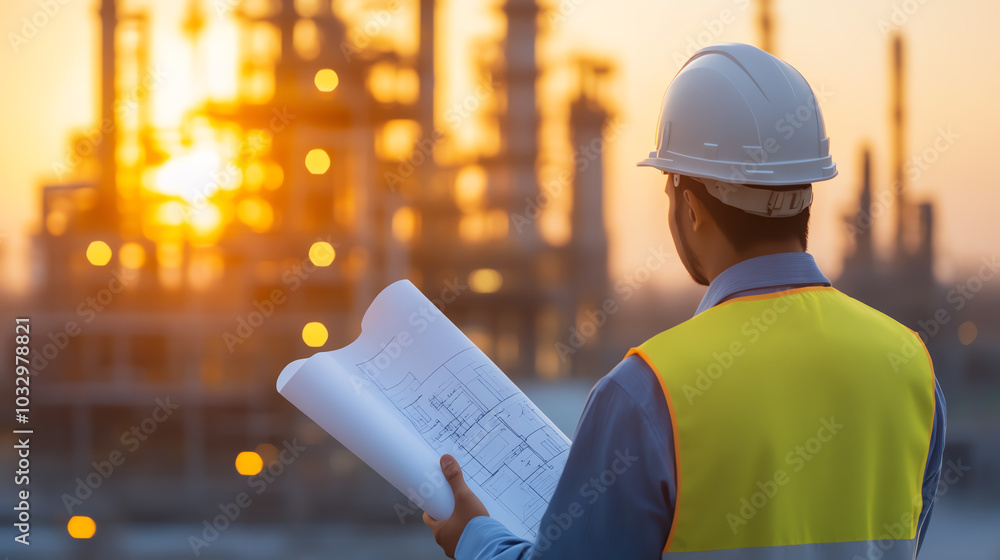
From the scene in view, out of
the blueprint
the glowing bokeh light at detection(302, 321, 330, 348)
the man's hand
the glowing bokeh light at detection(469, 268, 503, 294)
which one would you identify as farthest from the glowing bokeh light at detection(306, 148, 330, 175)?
the man's hand

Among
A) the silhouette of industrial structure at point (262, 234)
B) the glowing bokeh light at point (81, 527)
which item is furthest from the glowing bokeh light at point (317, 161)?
the glowing bokeh light at point (81, 527)

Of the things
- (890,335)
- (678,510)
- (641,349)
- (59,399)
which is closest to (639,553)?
(678,510)

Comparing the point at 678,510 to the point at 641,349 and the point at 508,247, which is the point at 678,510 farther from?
the point at 508,247

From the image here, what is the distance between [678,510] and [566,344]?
9.56 ft

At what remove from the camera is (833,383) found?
2.01 ft

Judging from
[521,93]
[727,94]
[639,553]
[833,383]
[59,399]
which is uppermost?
[521,93]

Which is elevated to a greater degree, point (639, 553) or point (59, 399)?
point (639, 553)

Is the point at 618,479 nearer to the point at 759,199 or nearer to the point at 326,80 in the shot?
the point at 759,199

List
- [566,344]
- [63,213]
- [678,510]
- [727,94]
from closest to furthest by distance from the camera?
[678,510] < [727,94] < [566,344] < [63,213]

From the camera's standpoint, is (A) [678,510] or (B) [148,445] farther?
(B) [148,445]

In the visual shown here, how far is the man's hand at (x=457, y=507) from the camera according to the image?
29.6 inches

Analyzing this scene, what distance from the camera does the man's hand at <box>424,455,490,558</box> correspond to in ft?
2.46

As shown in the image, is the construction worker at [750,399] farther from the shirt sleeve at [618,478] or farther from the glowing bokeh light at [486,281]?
the glowing bokeh light at [486,281]

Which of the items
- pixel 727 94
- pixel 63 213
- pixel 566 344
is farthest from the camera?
pixel 63 213
